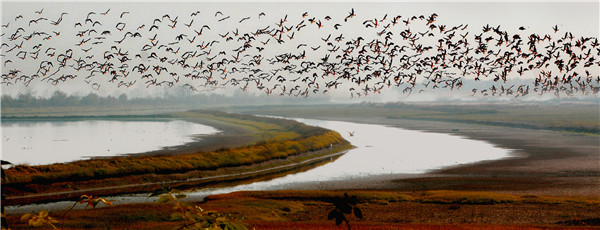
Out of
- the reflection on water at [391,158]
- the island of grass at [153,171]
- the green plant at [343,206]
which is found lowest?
the reflection on water at [391,158]

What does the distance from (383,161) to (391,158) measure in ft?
15.0

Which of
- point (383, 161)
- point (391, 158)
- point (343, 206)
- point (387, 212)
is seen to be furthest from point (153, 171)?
point (343, 206)

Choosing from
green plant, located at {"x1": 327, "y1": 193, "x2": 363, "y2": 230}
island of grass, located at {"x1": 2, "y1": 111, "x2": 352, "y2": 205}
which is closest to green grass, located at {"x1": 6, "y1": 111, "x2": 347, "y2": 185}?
island of grass, located at {"x1": 2, "y1": 111, "x2": 352, "y2": 205}

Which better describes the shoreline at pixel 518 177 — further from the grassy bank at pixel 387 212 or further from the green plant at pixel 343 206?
the green plant at pixel 343 206

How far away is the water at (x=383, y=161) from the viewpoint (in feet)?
214

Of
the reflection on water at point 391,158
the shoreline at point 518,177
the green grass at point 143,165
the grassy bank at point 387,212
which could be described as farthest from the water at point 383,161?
the green grass at point 143,165

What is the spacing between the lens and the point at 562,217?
43.6m

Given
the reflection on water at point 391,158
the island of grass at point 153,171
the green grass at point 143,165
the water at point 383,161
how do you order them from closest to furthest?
1. the island of grass at point 153,171
2. the water at point 383,161
3. the green grass at point 143,165
4. the reflection on water at point 391,158

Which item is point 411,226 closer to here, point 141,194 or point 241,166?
point 141,194

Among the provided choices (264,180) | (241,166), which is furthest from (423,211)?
(241,166)

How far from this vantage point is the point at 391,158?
312 ft

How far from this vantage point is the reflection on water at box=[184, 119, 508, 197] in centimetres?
7175

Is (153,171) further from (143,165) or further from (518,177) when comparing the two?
(518,177)

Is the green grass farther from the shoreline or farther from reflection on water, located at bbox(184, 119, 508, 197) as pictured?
the shoreline
